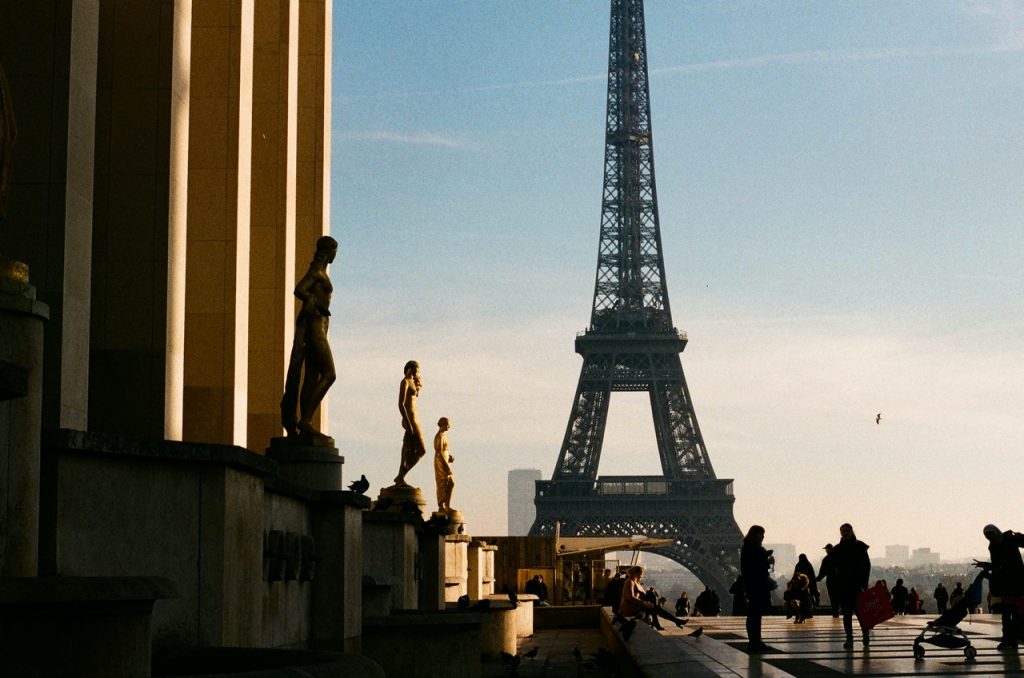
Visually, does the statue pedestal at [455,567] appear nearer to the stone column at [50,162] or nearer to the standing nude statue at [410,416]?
the standing nude statue at [410,416]

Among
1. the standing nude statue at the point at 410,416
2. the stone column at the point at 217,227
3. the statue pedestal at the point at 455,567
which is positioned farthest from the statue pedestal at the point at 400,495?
the stone column at the point at 217,227

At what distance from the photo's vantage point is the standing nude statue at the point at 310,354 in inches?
699

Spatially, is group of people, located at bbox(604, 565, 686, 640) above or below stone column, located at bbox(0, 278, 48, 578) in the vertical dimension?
below

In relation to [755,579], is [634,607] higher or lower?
lower

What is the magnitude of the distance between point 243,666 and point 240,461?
7.13 ft

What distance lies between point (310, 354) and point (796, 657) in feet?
20.5

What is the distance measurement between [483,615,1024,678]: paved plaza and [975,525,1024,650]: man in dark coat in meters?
0.31

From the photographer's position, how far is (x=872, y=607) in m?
21.2

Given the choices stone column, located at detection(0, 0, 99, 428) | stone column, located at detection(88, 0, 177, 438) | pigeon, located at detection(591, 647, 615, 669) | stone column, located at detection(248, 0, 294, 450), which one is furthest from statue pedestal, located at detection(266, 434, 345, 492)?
stone column, located at detection(248, 0, 294, 450)

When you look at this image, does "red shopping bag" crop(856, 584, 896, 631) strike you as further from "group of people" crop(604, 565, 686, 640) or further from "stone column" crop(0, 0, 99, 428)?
"stone column" crop(0, 0, 99, 428)

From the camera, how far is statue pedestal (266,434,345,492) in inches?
693

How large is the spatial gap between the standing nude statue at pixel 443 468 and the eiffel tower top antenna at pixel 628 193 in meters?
92.1

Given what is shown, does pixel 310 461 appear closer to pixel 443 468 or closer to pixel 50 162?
pixel 50 162

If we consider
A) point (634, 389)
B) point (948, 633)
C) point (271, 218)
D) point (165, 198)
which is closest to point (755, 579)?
point (948, 633)
